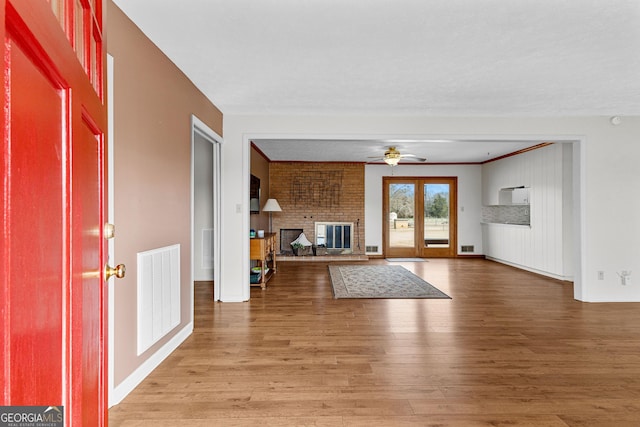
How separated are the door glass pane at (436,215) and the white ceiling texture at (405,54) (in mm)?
4523

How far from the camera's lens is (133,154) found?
2.34 metres

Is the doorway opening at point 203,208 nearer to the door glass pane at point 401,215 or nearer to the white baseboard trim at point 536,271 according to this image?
the door glass pane at point 401,215

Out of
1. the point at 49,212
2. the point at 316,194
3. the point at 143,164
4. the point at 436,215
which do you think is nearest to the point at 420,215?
the point at 436,215

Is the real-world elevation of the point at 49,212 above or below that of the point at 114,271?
above

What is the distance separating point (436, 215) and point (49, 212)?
8.96 meters

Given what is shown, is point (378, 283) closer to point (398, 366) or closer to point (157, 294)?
point (398, 366)

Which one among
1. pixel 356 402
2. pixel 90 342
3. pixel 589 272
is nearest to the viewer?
pixel 90 342

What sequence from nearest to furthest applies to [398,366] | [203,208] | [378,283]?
[398,366], [378,283], [203,208]

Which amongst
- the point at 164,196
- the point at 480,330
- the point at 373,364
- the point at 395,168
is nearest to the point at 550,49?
the point at 480,330

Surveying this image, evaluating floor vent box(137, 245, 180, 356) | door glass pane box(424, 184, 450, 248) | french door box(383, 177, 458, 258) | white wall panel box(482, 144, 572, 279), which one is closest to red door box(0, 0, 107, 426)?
floor vent box(137, 245, 180, 356)

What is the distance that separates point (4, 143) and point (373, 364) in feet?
8.58

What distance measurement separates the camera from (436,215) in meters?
8.91

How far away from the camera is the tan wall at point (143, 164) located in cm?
219

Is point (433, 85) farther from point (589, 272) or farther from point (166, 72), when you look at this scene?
point (589, 272)
